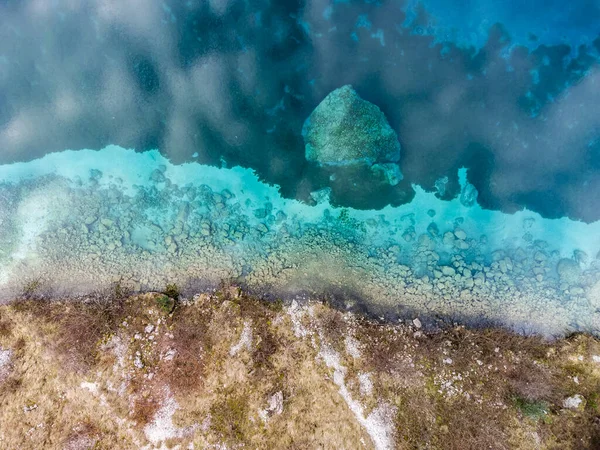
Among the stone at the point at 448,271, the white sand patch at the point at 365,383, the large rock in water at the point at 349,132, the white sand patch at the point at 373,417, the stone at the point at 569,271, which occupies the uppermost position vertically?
the large rock in water at the point at 349,132

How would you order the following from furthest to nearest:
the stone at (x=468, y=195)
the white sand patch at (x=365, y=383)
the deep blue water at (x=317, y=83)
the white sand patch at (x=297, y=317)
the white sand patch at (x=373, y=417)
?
the stone at (x=468, y=195), the deep blue water at (x=317, y=83), the white sand patch at (x=297, y=317), the white sand patch at (x=365, y=383), the white sand patch at (x=373, y=417)

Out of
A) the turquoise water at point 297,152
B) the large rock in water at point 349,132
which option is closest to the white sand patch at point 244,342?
the turquoise water at point 297,152

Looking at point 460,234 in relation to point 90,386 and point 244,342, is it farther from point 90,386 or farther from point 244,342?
point 90,386

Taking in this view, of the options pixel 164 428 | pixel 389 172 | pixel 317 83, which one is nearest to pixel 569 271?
pixel 389 172

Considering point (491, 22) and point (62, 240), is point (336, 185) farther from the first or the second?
point (62, 240)

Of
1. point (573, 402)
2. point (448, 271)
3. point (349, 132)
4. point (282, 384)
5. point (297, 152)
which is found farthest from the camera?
point (297, 152)

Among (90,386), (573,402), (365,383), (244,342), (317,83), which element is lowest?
(90,386)

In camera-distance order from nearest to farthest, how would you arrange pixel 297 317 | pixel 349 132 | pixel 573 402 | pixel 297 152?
pixel 573 402 → pixel 297 317 → pixel 349 132 → pixel 297 152

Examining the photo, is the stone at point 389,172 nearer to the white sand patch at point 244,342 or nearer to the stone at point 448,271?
the stone at point 448,271
